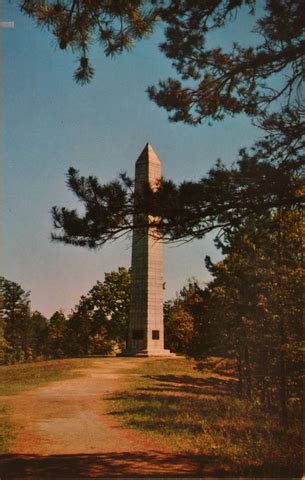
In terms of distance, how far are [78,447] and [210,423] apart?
348 centimetres

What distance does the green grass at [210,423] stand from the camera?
6519 mm

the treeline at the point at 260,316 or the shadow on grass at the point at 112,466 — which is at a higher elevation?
the treeline at the point at 260,316

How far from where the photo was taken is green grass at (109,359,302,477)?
6519 mm

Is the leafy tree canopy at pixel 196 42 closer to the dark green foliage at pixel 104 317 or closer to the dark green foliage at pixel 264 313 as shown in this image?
the dark green foliage at pixel 264 313

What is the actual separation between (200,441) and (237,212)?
4392 mm

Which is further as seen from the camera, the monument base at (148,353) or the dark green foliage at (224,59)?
the monument base at (148,353)

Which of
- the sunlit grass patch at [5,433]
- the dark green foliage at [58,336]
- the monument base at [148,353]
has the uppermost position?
the dark green foliage at [58,336]

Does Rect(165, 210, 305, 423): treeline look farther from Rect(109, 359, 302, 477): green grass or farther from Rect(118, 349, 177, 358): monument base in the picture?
Rect(118, 349, 177, 358): monument base

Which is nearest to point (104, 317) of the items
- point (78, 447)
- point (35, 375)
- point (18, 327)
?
point (18, 327)

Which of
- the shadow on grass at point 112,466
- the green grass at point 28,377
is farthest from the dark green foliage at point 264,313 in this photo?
the green grass at point 28,377

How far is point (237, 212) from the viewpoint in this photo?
557 centimetres

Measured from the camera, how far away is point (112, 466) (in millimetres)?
6117

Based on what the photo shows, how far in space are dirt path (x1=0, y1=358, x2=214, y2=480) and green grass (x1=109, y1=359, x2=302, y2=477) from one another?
469mm

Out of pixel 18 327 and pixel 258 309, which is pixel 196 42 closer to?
pixel 258 309
